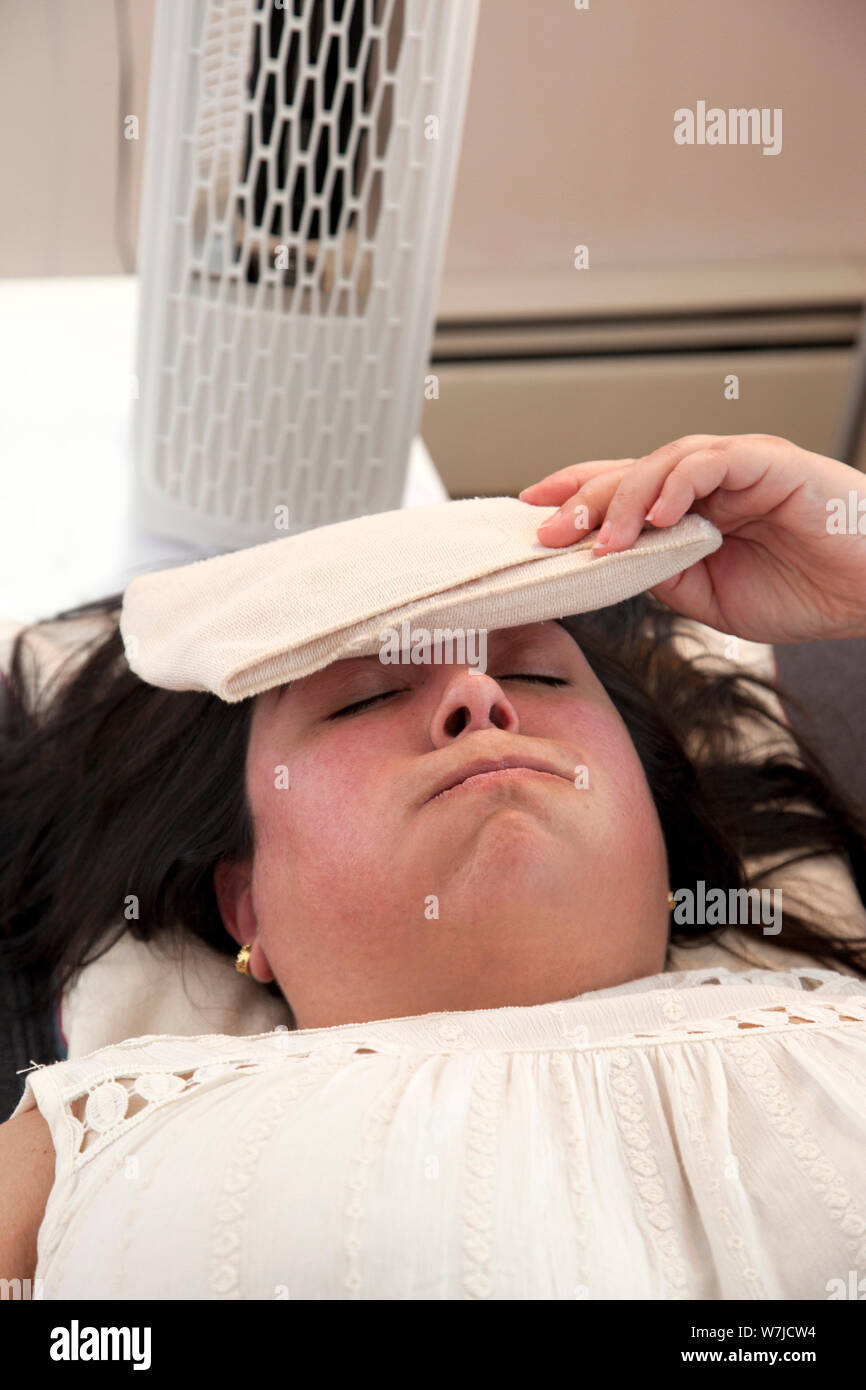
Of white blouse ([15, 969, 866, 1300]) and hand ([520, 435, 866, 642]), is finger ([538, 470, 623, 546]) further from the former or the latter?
white blouse ([15, 969, 866, 1300])

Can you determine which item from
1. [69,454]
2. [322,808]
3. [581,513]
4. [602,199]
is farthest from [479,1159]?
[602,199]

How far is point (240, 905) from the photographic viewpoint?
2.80 feet

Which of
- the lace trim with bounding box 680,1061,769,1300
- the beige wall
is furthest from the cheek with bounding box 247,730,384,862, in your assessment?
the beige wall

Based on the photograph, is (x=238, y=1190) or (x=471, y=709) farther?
(x=471, y=709)

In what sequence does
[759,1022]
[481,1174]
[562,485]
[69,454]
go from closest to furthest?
[481,1174]
[759,1022]
[562,485]
[69,454]

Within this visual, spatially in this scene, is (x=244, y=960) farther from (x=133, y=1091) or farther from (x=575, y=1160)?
(x=575, y=1160)

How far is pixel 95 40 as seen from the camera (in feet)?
6.33

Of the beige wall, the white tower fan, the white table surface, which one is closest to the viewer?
the white tower fan

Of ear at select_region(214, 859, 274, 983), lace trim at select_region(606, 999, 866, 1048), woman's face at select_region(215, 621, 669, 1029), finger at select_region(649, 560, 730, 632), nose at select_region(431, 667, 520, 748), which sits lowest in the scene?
ear at select_region(214, 859, 274, 983)

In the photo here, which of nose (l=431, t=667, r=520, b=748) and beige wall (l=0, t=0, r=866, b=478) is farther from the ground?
beige wall (l=0, t=0, r=866, b=478)

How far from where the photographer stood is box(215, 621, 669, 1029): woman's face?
69 cm

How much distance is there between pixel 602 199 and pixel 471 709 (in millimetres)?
1541

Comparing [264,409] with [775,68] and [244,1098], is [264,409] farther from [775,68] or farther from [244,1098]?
[775,68]
